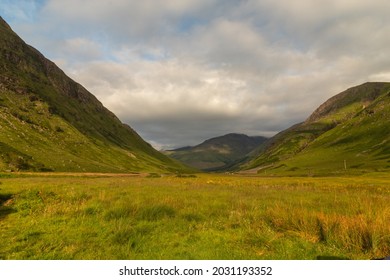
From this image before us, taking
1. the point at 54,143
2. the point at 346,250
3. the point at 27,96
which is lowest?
the point at 346,250

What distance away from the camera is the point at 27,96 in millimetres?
199250

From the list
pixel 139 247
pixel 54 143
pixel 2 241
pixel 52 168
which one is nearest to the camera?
pixel 139 247

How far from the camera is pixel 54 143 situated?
165 metres

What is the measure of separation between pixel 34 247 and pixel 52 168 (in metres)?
128

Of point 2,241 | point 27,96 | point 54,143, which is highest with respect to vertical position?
point 27,96

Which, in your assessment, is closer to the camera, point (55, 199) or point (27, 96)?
point (55, 199)

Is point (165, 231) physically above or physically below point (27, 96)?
below

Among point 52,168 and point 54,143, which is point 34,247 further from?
point 54,143

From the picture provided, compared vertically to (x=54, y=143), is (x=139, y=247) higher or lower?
lower

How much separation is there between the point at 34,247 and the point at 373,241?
36.5 feet

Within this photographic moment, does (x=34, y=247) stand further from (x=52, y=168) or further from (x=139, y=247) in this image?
(x=52, y=168)
